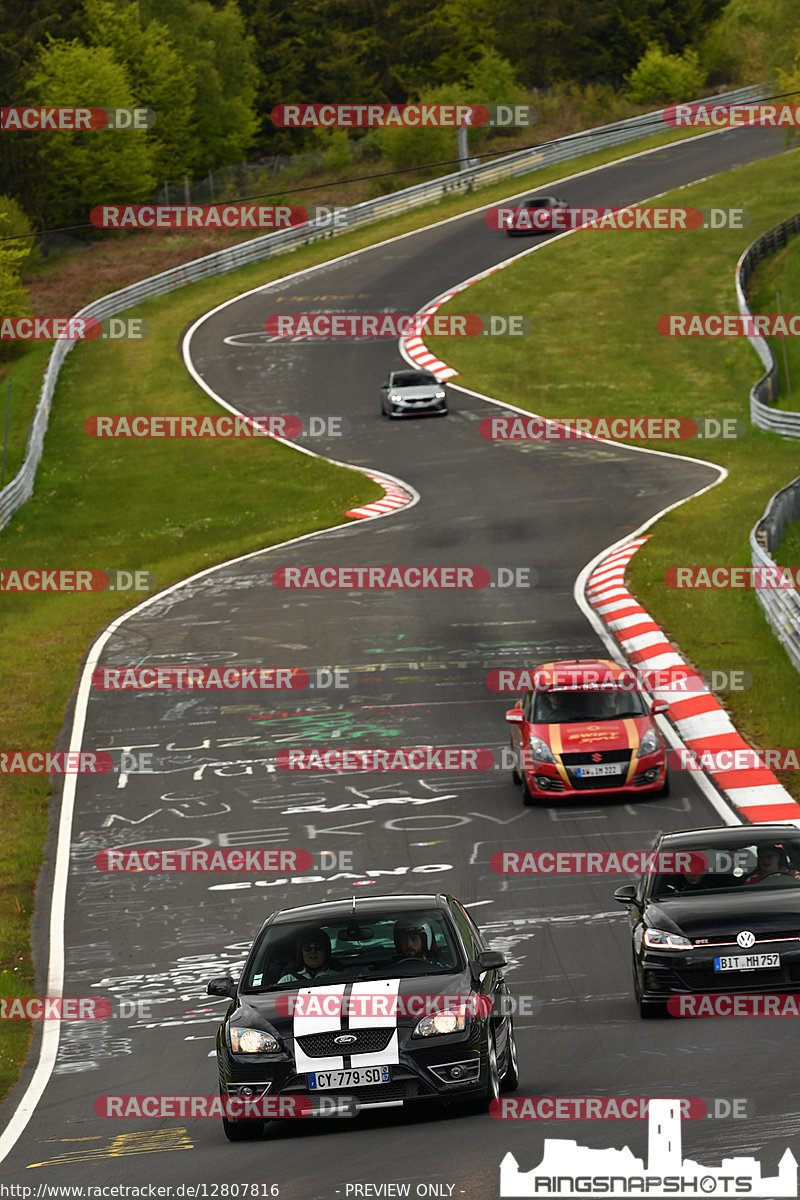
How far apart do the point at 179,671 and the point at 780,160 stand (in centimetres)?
5332

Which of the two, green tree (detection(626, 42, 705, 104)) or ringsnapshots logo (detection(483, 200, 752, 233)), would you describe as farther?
green tree (detection(626, 42, 705, 104))

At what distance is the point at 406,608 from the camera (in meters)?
31.6

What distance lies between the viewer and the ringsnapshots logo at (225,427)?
49.1m

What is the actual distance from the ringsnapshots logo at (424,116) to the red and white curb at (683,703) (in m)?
46.5

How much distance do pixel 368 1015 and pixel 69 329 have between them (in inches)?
2145

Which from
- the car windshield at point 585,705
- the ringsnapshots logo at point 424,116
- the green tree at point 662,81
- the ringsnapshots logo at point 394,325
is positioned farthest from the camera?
the green tree at point 662,81

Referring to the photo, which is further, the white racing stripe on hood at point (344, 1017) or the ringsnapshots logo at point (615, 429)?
the ringsnapshots logo at point (615, 429)

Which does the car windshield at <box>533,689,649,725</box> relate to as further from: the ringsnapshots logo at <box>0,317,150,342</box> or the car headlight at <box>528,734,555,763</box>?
the ringsnapshots logo at <box>0,317,150,342</box>

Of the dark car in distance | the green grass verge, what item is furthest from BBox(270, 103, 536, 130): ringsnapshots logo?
the dark car in distance

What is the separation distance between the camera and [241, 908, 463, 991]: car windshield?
10789 mm

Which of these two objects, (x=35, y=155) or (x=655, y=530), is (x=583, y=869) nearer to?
(x=655, y=530)

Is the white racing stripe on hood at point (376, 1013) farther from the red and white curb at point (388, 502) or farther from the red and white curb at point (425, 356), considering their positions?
the red and white curb at point (425, 356)

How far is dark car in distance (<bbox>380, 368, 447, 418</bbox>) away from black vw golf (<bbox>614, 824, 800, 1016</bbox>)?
3617 cm

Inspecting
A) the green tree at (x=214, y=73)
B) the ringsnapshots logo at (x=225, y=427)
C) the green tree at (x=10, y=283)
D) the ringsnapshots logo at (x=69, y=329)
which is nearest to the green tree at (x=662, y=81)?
the green tree at (x=214, y=73)
